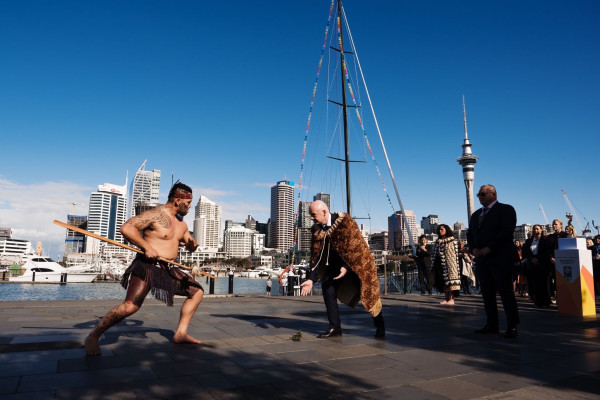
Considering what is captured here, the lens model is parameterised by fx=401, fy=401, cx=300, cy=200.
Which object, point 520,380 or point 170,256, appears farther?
point 170,256

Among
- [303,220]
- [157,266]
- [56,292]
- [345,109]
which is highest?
[303,220]

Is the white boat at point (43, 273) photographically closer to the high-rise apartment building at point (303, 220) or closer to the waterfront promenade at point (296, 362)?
the high-rise apartment building at point (303, 220)

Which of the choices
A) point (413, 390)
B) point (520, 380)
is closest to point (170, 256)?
point (413, 390)

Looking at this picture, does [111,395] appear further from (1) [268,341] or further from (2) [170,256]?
(1) [268,341]

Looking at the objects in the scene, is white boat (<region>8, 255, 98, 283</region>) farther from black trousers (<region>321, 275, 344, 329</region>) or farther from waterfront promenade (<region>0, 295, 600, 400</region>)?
black trousers (<region>321, 275, 344, 329</region>)

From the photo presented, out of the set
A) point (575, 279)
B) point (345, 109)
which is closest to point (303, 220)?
point (345, 109)

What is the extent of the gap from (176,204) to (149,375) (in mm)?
1976

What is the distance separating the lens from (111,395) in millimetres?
2781

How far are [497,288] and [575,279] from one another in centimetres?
325

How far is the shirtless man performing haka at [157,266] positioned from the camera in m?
4.12

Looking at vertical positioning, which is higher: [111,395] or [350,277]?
[350,277]

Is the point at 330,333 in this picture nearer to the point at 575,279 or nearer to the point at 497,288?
the point at 497,288

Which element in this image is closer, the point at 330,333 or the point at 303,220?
the point at 330,333

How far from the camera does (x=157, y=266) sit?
4473mm
